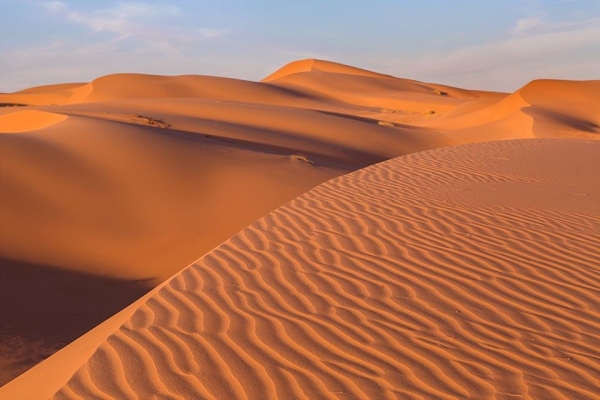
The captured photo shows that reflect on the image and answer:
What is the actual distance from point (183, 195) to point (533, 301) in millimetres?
9176

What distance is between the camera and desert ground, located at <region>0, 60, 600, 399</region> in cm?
396

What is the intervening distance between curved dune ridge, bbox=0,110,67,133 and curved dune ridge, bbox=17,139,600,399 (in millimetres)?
12931

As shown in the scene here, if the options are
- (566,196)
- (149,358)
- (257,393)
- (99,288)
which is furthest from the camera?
(99,288)

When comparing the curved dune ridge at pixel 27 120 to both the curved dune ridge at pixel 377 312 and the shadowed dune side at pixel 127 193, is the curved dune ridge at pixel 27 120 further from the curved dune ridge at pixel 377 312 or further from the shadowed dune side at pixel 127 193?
the curved dune ridge at pixel 377 312

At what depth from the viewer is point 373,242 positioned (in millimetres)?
6289

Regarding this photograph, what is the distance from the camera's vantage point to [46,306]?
896 cm

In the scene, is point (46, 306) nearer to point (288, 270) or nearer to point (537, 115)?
point (288, 270)

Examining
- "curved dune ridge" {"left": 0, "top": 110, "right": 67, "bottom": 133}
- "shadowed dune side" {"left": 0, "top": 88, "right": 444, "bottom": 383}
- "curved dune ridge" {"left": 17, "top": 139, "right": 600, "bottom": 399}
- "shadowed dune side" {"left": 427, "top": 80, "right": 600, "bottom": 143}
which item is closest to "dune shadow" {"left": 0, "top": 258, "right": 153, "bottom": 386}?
"shadowed dune side" {"left": 0, "top": 88, "right": 444, "bottom": 383}

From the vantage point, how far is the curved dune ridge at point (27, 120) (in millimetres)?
18725

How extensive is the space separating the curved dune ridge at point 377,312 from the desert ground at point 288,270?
0.02m

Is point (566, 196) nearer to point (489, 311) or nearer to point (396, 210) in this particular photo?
point (396, 210)

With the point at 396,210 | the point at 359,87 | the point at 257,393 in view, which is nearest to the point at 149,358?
the point at 257,393

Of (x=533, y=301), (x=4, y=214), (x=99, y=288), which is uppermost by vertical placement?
(x=533, y=301)

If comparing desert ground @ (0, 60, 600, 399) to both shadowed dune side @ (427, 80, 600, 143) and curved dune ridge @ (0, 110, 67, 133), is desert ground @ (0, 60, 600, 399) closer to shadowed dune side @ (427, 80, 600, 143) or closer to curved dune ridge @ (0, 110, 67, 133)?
curved dune ridge @ (0, 110, 67, 133)
